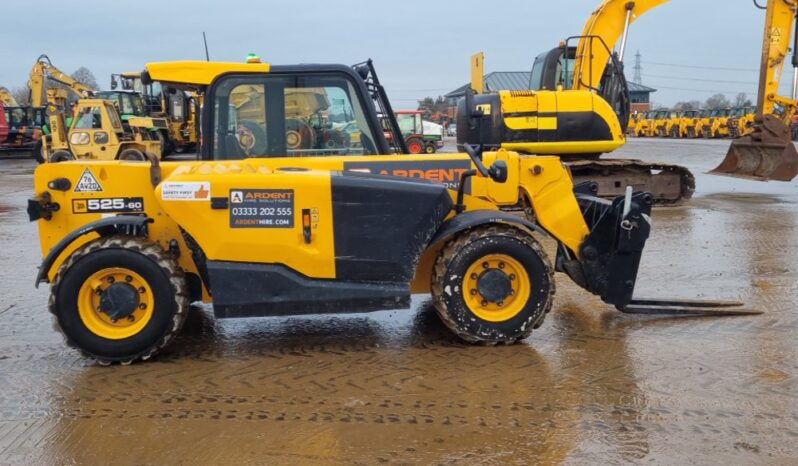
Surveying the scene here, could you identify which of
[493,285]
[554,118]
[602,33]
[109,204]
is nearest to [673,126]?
[602,33]

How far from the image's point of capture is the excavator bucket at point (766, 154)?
13.5 meters

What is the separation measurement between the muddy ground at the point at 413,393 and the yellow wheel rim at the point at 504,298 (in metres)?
0.26

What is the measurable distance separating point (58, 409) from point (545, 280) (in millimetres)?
3169

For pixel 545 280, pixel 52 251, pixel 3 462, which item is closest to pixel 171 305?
pixel 52 251

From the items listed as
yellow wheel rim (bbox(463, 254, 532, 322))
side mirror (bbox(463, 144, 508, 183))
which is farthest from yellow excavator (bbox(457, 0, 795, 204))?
yellow wheel rim (bbox(463, 254, 532, 322))

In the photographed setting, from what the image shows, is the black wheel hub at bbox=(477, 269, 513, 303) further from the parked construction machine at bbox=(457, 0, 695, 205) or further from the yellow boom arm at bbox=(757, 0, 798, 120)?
the yellow boom arm at bbox=(757, 0, 798, 120)

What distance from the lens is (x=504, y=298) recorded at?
199 inches

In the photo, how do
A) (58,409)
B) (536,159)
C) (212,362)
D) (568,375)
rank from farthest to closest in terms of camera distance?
(536,159) → (212,362) → (568,375) → (58,409)

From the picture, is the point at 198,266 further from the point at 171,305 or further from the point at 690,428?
the point at 690,428

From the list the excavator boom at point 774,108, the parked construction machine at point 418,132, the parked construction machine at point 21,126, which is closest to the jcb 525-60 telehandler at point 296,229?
the excavator boom at point 774,108

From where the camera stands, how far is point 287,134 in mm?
5371

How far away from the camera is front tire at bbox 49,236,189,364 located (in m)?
4.66

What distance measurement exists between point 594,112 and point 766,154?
161 inches

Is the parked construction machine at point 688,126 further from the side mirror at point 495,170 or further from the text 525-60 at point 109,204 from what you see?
the text 525-60 at point 109,204
